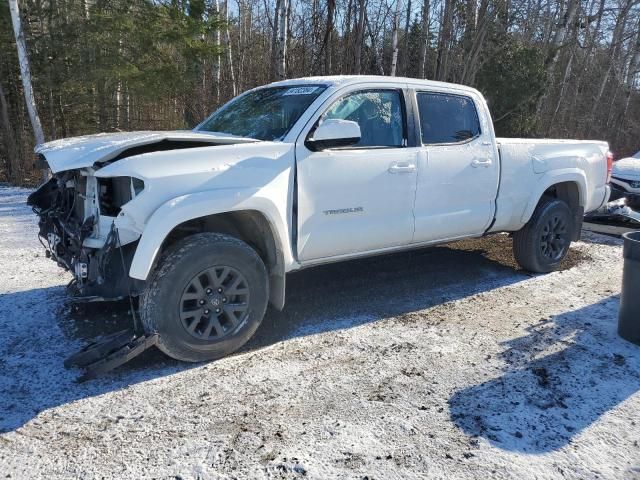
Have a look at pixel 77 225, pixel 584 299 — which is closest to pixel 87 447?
pixel 77 225

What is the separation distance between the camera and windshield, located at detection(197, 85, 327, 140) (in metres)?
4.27

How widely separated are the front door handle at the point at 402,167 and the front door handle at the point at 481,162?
84cm

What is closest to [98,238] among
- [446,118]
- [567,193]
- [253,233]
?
[253,233]

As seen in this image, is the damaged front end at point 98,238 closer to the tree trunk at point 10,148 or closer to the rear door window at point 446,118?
the rear door window at point 446,118

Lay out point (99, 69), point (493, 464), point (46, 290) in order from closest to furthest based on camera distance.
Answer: point (493, 464) → point (46, 290) → point (99, 69)

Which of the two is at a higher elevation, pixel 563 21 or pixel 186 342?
pixel 563 21

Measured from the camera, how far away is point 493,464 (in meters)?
2.70

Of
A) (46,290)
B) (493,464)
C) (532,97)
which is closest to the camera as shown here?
(493,464)

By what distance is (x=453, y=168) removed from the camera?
16.2 ft

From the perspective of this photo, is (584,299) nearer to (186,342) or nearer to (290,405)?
(290,405)

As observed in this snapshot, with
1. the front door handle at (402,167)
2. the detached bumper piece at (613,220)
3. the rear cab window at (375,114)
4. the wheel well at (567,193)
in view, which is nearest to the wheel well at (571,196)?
the wheel well at (567,193)

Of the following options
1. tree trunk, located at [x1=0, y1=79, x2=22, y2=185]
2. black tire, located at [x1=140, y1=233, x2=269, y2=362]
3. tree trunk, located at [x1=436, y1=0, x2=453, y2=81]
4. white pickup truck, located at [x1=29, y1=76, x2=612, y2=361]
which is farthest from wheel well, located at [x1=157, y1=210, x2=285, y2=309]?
tree trunk, located at [x1=436, y1=0, x2=453, y2=81]

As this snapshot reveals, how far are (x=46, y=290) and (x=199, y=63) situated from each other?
922cm

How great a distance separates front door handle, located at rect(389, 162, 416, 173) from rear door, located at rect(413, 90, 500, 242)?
Answer: 4.3 inches
